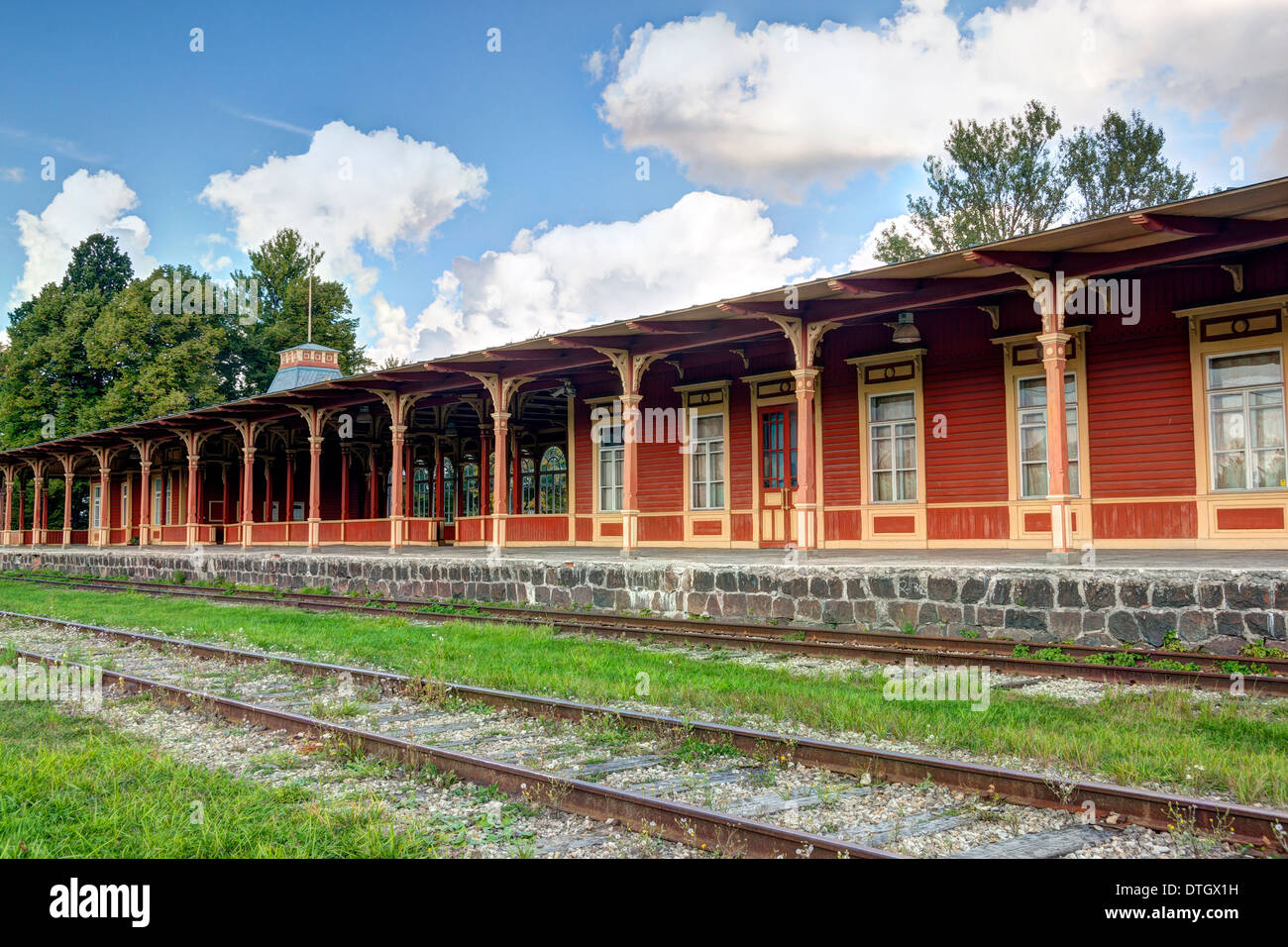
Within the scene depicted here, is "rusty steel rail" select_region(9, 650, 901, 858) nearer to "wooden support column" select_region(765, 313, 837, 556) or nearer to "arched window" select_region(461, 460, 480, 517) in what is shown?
"wooden support column" select_region(765, 313, 837, 556)

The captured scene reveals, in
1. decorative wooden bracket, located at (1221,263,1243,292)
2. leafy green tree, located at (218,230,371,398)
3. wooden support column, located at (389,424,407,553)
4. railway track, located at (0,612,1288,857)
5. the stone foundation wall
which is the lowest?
railway track, located at (0,612,1288,857)

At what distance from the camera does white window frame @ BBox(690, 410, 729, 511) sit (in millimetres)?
17828

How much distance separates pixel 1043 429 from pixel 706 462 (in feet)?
20.9

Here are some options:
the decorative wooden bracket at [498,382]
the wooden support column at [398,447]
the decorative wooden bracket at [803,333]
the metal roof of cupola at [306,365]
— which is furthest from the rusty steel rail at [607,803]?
the metal roof of cupola at [306,365]

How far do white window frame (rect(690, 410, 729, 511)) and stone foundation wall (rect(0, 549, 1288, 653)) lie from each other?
3.72m

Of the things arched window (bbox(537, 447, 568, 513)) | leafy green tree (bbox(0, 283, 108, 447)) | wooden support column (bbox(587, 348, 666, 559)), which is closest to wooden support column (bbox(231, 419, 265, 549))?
arched window (bbox(537, 447, 568, 513))

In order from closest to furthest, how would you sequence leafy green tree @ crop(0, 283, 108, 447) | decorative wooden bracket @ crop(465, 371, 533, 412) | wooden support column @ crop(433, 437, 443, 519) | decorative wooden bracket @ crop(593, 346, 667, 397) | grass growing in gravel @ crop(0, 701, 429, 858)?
grass growing in gravel @ crop(0, 701, 429, 858)
decorative wooden bracket @ crop(593, 346, 667, 397)
decorative wooden bracket @ crop(465, 371, 533, 412)
wooden support column @ crop(433, 437, 443, 519)
leafy green tree @ crop(0, 283, 108, 447)

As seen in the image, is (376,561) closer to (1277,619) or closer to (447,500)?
(1277,619)

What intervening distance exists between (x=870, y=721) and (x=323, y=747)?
144 inches

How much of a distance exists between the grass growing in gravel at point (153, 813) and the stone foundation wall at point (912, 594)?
8255 mm

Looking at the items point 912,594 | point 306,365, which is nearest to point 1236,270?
point 912,594

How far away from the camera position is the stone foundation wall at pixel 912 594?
30.6 feet

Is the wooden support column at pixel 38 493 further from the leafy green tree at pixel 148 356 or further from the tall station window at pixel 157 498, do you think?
the leafy green tree at pixel 148 356

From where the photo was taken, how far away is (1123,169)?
3500 cm
